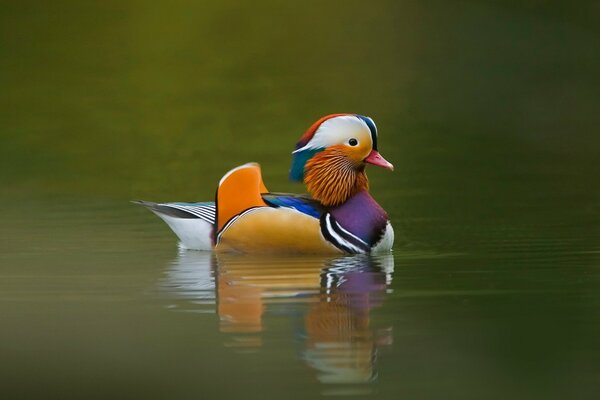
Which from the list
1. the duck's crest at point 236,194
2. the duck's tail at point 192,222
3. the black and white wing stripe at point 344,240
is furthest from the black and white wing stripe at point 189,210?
the black and white wing stripe at point 344,240

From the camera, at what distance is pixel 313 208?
8.71 m

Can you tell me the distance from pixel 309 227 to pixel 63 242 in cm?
170

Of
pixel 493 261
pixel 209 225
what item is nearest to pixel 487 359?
pixel 493 261

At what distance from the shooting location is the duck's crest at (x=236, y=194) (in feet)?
28.8

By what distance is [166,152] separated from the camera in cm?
1473

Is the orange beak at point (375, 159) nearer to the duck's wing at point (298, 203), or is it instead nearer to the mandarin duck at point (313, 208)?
the mandarin duck at point (313, 208)

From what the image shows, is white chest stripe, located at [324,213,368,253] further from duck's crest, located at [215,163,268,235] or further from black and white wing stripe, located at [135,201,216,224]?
black and white wing stripe, located at [135,201,216,224]

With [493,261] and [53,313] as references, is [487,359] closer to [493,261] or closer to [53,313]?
[53,313]

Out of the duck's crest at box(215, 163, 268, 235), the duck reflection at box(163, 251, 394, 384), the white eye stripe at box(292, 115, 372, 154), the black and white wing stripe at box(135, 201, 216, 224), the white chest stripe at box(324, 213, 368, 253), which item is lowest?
the duck reflection at box(163, 251, 394, 384)

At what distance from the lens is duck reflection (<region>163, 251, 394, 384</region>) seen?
5695mm

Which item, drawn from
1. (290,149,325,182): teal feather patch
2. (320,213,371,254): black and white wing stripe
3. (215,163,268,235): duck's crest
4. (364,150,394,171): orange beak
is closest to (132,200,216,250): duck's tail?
(215,163,268,235): duck's crest

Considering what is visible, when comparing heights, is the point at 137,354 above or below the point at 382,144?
below

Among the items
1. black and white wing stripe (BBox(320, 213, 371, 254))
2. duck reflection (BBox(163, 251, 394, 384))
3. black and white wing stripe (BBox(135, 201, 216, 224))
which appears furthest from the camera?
black and white wing stripe (BBox(135, 201, 216, 224))

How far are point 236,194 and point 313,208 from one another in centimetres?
45
